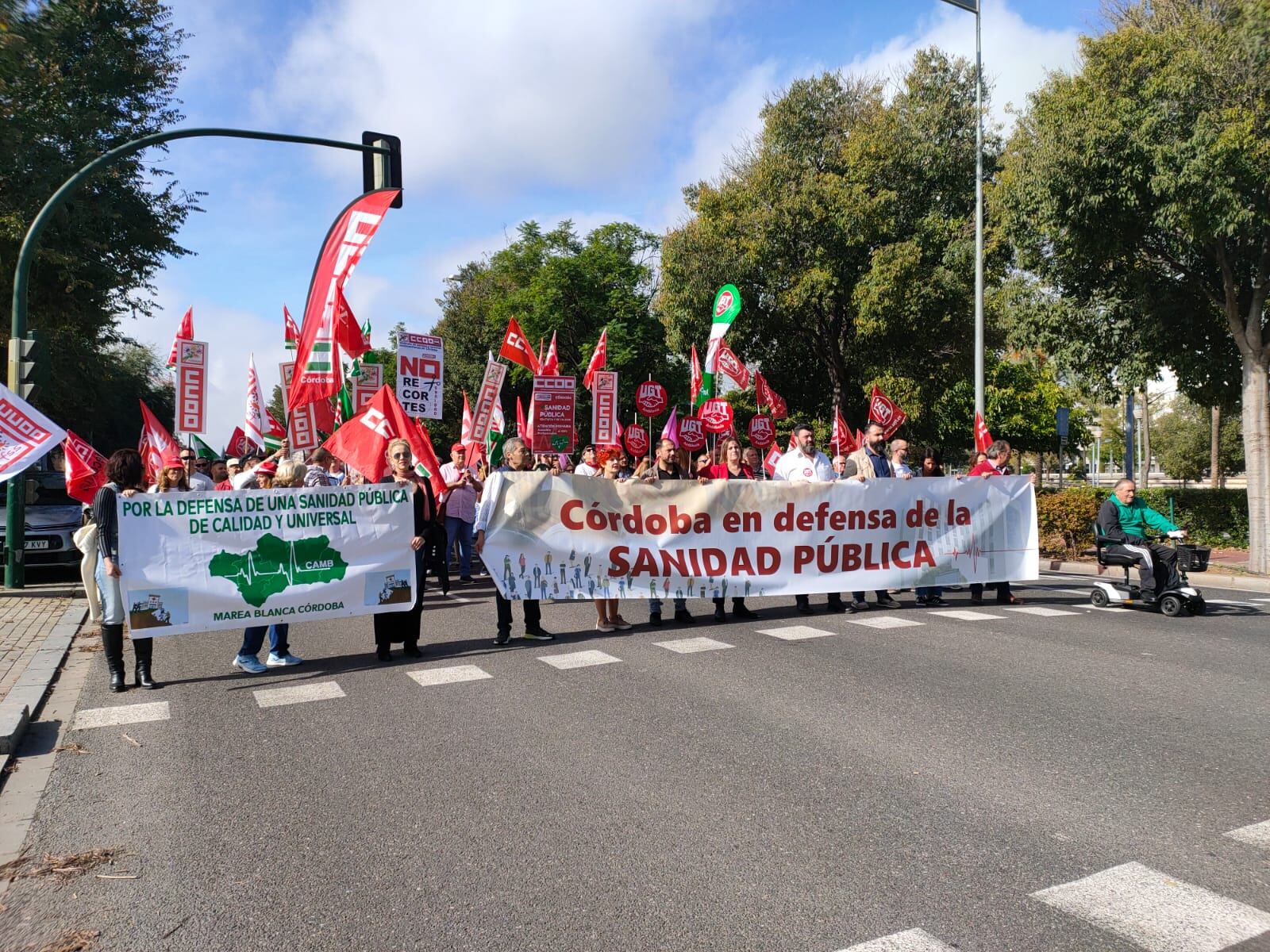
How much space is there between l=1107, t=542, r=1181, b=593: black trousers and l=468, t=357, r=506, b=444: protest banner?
10.5 m

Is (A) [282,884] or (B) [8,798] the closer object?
(A) [282,884]

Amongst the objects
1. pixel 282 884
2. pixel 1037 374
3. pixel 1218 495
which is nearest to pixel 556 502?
pixel 282 884

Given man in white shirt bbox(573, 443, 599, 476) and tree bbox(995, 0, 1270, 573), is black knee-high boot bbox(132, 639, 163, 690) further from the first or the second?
tree bbox(995, 0, 1270, 573)

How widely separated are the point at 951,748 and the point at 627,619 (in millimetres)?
5294

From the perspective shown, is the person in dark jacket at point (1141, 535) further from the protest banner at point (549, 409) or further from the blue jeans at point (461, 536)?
the protest banner at point (549, 409)

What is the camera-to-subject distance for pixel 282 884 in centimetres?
371

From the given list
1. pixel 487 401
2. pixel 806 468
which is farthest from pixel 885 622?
pixel 487 401

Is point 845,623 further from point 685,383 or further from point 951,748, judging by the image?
point 685,383

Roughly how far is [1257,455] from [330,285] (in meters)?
13.6

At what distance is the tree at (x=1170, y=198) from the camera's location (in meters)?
14.0

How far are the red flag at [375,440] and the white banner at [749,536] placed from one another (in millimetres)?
801

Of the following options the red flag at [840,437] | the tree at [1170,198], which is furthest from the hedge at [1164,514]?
the red flag at [840,437]

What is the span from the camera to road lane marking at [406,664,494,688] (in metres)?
7.29

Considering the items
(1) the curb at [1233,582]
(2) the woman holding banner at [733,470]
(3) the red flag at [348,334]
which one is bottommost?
(1) the curb at [1233,582]
